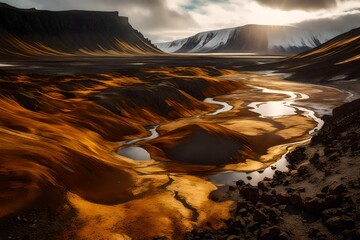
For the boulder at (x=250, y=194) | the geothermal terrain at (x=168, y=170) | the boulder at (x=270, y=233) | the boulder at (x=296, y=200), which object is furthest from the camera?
the boulder at (x=250, y=194)

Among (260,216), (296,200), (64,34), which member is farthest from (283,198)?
(64,34)

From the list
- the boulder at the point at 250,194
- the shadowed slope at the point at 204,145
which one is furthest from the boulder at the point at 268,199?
the shadowed slope at the point at 204,145

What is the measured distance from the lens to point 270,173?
16.9m

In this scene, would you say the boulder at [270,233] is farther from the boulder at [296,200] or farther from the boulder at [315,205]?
the boulder at [296,200]

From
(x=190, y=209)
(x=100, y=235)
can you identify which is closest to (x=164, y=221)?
(x=190, y=209)

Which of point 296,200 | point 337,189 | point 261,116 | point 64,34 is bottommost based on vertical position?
point 261,116

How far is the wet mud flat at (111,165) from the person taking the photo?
10.8 meters

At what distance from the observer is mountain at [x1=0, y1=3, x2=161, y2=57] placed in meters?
128

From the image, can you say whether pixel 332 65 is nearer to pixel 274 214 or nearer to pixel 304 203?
pixel 304 203

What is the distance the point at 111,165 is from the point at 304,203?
27.8 ft

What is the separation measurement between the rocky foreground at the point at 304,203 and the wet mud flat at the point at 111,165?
805mm

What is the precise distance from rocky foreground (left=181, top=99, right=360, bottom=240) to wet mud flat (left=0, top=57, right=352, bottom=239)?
2.64 ft

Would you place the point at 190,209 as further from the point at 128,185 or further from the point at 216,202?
the point at 128,185

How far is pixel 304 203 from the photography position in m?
11.4
